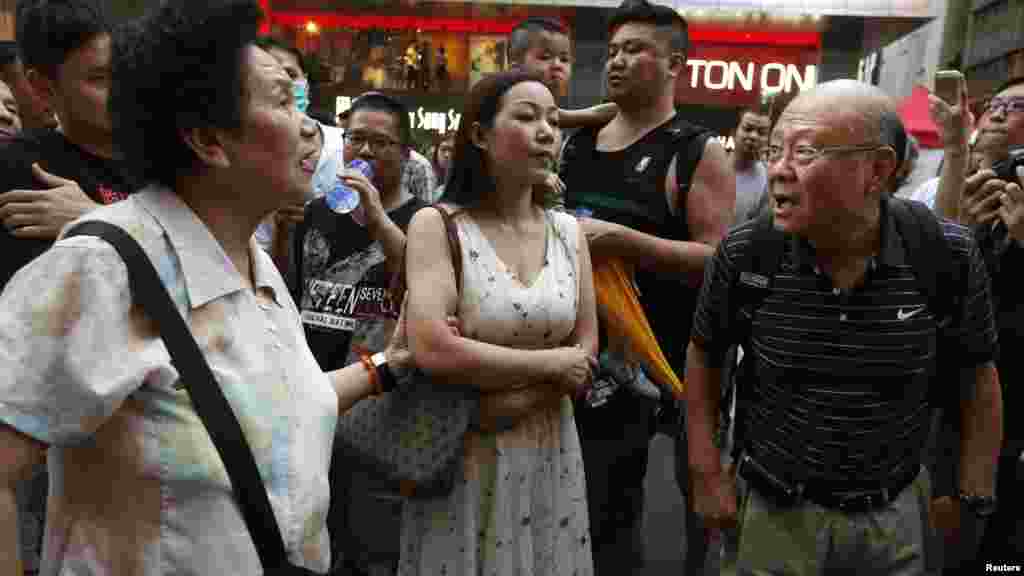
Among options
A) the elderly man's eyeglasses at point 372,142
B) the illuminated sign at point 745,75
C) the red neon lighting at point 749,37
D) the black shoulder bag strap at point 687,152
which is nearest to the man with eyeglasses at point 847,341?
the black shoulder bag strap at point 687,152

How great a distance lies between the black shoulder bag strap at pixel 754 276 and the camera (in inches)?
87.7

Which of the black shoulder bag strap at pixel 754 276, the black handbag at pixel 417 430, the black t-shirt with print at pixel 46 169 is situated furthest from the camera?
the black handbag at pixel 417 430

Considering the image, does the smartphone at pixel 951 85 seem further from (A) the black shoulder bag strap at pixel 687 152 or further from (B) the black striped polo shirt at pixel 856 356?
(B) the black striped polo shirt at pixel 856 356

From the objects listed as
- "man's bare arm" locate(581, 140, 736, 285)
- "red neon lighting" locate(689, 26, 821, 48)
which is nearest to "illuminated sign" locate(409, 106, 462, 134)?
"red neon lighting" locate(689, 26, 821, 48)

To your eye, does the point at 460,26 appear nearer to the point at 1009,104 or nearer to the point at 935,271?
the point at 1009,104

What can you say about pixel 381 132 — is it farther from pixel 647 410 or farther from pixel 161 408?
pixel 161 408

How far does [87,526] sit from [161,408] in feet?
0.78

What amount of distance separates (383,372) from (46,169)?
101 centimetres

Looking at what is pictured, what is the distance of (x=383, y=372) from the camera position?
6.94 ft

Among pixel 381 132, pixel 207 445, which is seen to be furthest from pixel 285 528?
pixel 381 132

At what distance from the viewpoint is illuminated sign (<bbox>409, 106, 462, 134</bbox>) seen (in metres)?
14.4

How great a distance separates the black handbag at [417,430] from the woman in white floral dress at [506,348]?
55 millimetres

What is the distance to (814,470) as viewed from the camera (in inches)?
85.0

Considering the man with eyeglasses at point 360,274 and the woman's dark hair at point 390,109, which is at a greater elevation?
the woman's dark hair at point 390,109
